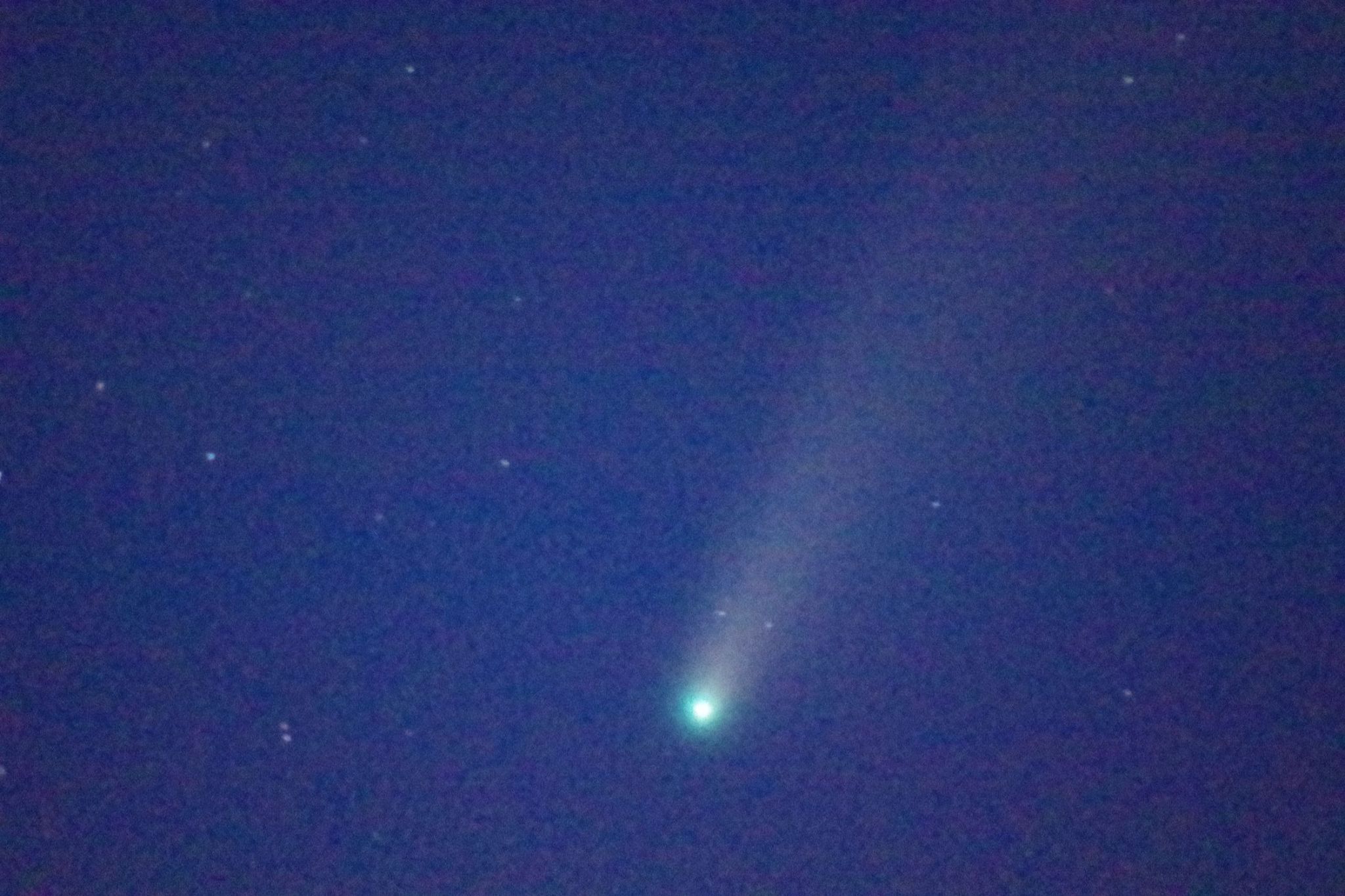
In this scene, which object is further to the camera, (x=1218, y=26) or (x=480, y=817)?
(x=480, y=817)

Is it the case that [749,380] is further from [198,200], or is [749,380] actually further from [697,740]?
[198,200]

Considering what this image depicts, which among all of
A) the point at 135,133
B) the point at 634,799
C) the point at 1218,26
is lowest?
the point at 634,799

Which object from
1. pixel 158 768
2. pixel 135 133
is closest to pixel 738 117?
pixel 135 133

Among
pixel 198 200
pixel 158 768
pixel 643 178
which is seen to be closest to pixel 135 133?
pixel 198 200

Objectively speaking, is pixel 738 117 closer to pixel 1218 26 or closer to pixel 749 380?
pixel 749 380

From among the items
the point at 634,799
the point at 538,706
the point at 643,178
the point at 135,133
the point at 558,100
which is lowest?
the point at 634,799

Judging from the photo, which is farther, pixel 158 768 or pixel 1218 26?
pixel 158 768

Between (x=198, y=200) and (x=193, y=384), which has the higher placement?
(x=198, y=200)

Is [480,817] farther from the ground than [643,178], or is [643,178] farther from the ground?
[643,178]

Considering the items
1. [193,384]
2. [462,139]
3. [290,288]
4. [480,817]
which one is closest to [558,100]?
[462,139]
